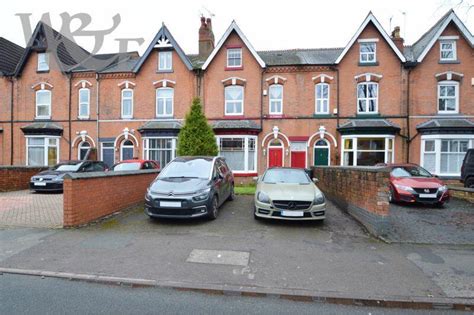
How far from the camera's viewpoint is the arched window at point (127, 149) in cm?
1938

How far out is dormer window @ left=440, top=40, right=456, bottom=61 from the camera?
56.0ft

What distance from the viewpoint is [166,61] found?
19094 millimetres

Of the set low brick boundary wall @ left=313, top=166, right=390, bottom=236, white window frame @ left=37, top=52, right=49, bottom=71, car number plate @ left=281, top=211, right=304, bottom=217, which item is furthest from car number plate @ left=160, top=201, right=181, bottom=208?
white window frame @ left=37, top=52, right=49, bottom=71

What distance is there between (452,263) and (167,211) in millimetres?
5742

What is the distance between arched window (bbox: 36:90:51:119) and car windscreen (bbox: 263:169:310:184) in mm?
18837

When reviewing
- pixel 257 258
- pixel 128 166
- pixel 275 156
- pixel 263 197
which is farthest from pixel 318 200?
pixel 275 156

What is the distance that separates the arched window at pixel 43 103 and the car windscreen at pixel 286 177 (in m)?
18.8

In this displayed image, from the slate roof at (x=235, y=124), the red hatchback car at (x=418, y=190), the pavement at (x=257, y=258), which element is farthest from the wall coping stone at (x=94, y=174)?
the slate roof at (x=235, y=124)

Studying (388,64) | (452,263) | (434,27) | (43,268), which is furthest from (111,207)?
(434,27)

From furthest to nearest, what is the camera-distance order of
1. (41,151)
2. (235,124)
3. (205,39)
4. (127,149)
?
(205,39) < (41,151) < (127,149) < (235,124)

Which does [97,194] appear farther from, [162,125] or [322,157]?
[322,157]

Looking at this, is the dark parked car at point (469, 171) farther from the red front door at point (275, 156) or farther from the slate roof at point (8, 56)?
the slate roof at point (8, 56)

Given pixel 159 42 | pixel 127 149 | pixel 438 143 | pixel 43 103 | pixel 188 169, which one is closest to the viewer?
pixel 188 169

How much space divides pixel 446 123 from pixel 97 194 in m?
18.6
